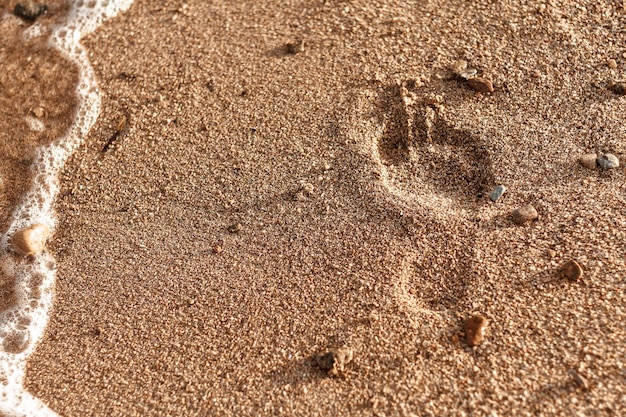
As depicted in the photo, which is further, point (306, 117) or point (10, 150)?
point (10, 150)

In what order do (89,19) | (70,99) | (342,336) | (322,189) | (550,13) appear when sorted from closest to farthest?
(342,336), (322,189), (550,13), (70,99), (89,19)

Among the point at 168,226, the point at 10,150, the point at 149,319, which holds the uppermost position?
the point at 10,150

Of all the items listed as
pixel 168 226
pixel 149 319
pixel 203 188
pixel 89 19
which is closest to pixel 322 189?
pixel 203 188

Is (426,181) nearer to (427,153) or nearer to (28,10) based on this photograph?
(427,153)

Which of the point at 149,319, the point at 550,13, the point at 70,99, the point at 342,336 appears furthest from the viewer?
the point at 70,99

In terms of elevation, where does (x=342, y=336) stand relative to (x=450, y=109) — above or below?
below

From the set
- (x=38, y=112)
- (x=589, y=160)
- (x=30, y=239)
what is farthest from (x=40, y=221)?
(x=589, y=160)

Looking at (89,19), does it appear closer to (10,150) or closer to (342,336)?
(10,150)

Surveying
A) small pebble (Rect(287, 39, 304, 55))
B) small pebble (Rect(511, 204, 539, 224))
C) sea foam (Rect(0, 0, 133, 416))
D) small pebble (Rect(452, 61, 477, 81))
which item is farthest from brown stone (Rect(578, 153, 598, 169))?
sea foam (Rect(0, 0, 133, 416))
